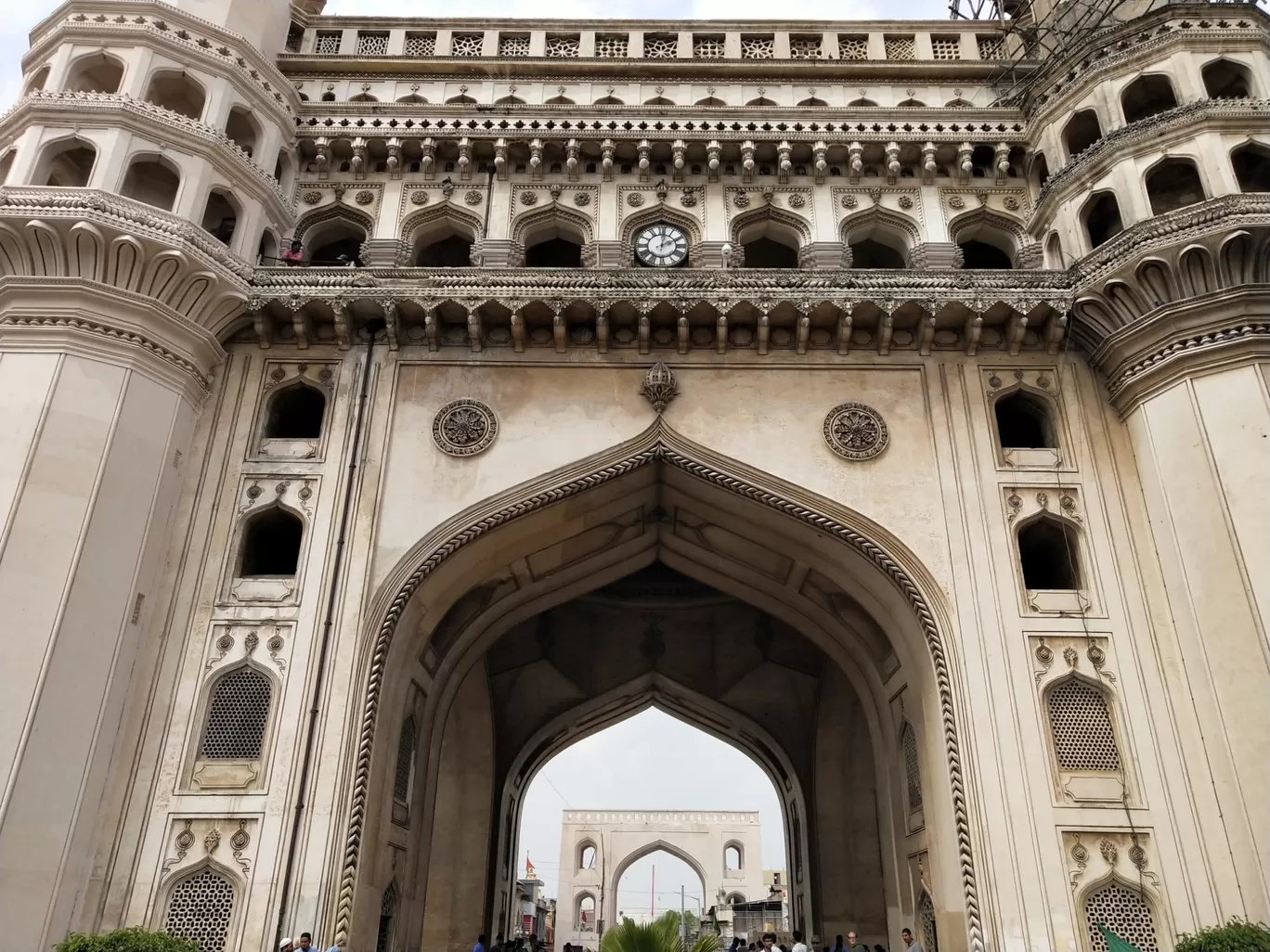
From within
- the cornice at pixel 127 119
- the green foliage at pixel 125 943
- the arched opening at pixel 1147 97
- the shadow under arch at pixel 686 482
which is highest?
the arched opening at pixel 1147 97

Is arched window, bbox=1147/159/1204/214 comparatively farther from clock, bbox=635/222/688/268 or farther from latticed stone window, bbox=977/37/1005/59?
clock, bbox=635/222/688/268

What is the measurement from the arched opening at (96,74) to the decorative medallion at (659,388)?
8384 millimetres

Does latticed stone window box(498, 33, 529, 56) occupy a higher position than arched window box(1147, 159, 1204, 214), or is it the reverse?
latticed stone window box(498, 33, 529, 56)

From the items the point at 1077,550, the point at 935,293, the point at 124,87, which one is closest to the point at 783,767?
the point at 1077,550

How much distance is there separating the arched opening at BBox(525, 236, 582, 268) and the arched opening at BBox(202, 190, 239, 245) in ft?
14.5

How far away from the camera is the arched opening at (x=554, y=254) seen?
640 inches

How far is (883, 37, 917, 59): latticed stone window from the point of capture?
673 inches

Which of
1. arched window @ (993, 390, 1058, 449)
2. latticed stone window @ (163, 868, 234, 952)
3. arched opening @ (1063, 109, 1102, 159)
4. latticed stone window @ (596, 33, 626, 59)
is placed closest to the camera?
latticed stone window @ (163, 868, 234, 952)

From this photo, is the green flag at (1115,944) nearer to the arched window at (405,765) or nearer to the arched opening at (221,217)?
the arched window at (405,765)

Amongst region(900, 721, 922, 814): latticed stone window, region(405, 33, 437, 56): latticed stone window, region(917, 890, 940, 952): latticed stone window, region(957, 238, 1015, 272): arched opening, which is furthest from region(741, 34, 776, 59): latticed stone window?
region(917, 890, 940, 952): latticed stone window

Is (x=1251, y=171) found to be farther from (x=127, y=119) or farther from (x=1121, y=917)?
(x=127, y=119)

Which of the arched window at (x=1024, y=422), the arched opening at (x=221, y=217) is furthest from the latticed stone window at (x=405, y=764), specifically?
the arched window at (x=1024, y=422)

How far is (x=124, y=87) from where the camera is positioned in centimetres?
1366

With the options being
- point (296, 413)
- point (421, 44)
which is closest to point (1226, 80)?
A: point (421, 44)
